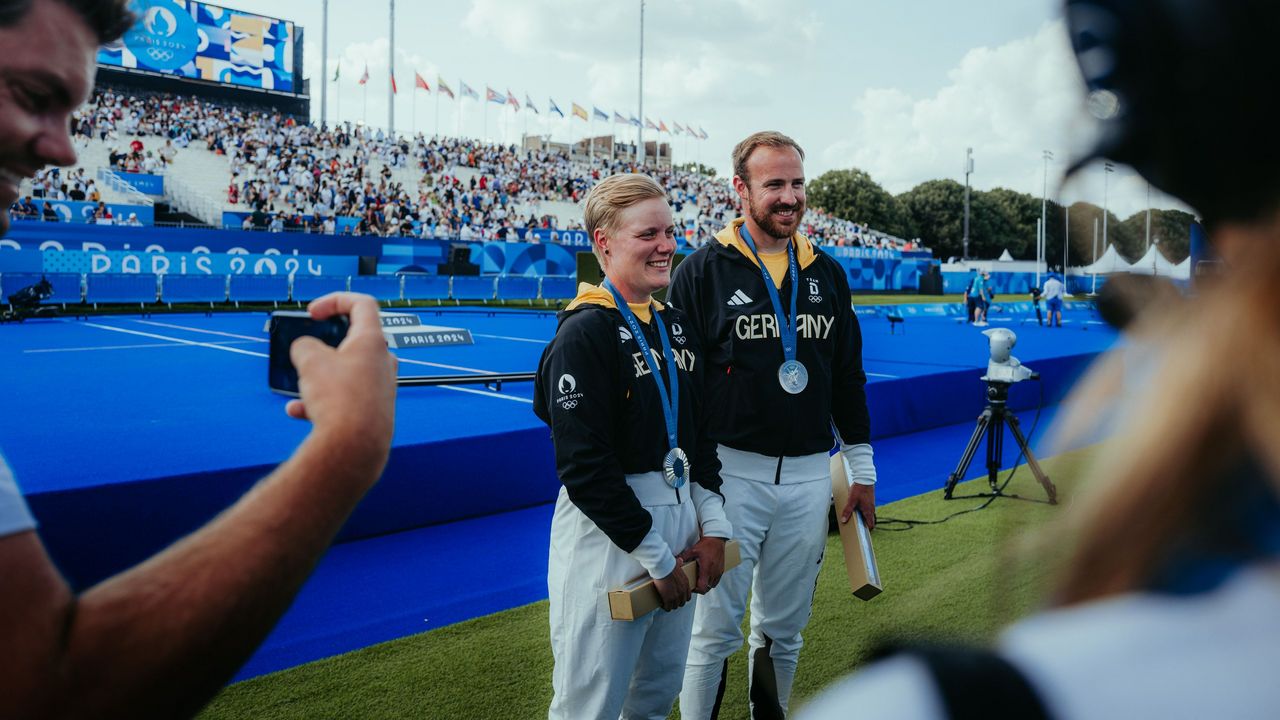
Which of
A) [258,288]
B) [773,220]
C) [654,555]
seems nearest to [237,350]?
[258,288]

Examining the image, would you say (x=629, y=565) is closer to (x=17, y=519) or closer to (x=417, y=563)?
(x=17, y=519)

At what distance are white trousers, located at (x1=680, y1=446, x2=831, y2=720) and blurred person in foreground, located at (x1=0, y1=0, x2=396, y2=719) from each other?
263cm

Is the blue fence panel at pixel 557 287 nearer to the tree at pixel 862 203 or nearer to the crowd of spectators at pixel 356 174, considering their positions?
the crowd of spectators at pixel 356 174

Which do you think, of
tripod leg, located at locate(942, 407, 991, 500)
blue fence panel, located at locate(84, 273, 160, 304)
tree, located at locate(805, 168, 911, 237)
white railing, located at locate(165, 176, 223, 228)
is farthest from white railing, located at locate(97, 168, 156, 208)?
tree, located at locate(805, 168, 911, 237)

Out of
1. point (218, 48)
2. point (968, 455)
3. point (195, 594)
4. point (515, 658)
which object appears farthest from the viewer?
point (218, 48)

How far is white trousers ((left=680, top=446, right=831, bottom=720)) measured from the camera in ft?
11.8

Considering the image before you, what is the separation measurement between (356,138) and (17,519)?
43.6 m

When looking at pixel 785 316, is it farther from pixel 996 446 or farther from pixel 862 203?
pixel 862 203

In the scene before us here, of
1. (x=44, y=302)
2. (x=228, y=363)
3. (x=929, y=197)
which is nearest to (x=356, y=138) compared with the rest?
(x=44, y=302)

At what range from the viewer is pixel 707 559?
2.98m

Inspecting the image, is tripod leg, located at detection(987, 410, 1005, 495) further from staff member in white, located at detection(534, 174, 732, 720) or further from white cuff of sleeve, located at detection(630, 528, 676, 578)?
white cuff of sleeve, located at detection(630, 528, 676, 578)

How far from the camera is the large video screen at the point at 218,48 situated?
44719 millimetres

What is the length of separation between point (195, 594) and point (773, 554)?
2.97 metres

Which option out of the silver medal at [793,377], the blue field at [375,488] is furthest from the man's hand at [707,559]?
the blue field at [375,488]
